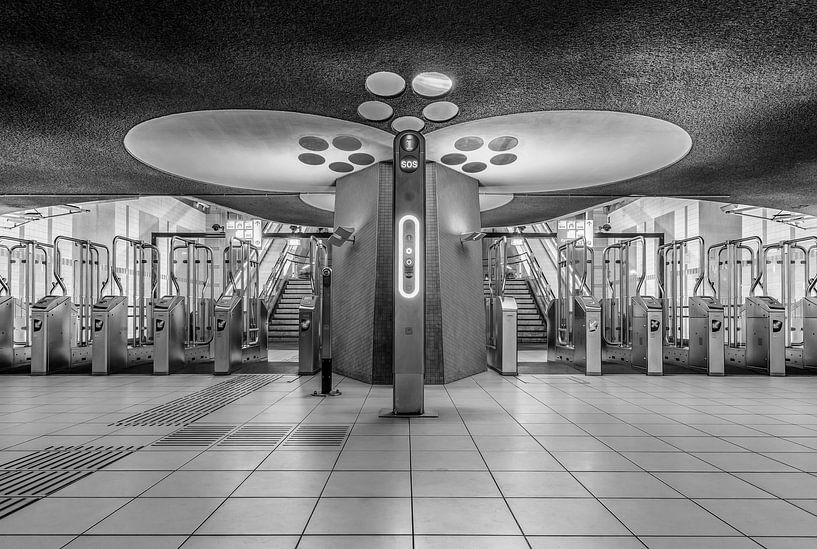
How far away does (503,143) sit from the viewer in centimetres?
663

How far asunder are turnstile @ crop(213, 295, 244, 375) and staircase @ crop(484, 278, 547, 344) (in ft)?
20.3

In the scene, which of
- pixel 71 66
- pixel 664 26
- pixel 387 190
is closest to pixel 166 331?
pixel 387 190

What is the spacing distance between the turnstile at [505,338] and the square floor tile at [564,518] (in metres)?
5.10

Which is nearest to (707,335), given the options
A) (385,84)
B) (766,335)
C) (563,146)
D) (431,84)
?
(766,335)

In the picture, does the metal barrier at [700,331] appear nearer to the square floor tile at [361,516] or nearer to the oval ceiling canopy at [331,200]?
the oval ceiling canopy at [331,200]

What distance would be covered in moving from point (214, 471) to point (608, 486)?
7.53ft

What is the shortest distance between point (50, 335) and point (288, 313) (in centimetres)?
705

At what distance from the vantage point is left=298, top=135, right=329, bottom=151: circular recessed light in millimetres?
6441

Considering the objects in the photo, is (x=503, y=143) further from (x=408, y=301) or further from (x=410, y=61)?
(x=408, y=301)

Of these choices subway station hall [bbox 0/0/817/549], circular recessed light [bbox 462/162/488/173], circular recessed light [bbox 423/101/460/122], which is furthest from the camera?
Result: circular recessed light [bbox 462/162/488/173]

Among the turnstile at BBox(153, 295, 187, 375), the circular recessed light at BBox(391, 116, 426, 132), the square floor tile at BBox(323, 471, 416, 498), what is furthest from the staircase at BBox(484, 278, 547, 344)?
the square floor tile at BBox(323, 471, 416, 498)

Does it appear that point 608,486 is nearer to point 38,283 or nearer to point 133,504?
point 133,504

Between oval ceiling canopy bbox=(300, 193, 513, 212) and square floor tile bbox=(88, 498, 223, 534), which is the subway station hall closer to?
square floor tile bbox=(88, 498, 223, 534)

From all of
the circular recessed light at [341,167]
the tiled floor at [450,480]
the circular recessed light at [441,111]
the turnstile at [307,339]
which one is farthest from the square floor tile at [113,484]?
the circular recessed light at [341,167]
